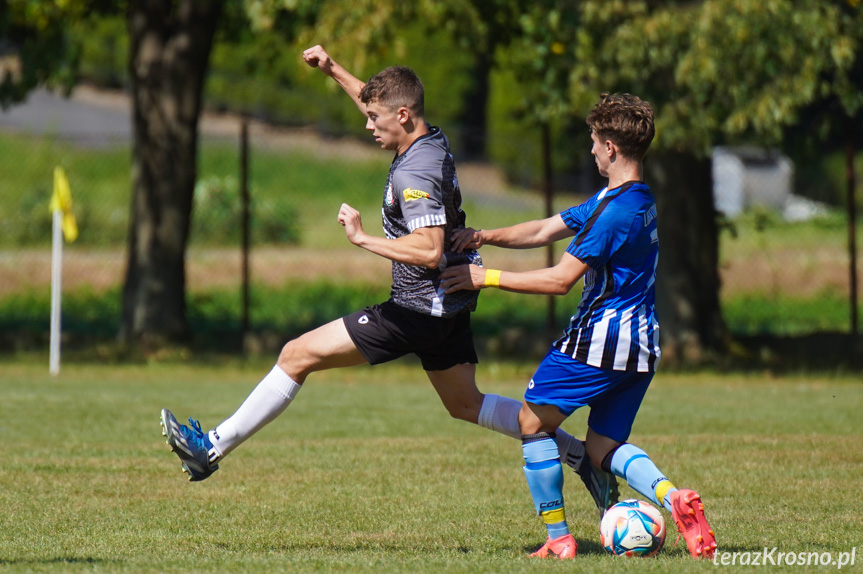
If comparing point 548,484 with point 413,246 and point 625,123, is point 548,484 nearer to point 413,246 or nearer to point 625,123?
point 413,246

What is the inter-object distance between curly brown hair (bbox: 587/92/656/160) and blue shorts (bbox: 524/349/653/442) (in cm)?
90

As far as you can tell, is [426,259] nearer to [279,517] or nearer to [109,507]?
[279,517]

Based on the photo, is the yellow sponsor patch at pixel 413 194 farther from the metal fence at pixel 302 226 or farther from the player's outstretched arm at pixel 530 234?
the metal fence at pixel 302 226

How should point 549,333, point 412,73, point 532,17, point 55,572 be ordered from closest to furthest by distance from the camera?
point 55,572 < point 412,73 < point 532,17 < point 549,333

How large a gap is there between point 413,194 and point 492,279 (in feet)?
1.62

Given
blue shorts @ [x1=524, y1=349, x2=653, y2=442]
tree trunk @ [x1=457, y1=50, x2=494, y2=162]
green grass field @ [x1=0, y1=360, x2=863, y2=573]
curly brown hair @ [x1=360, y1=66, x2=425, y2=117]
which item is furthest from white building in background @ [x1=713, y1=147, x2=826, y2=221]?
curly brown hair @ [x1=360, y1=66, x2=425, y2=117]

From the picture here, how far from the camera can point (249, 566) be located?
4.47 m

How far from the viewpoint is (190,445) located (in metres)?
5.03

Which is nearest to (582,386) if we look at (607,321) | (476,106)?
(607,321)

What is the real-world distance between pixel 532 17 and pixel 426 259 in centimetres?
730

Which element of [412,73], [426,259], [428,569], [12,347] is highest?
[412,73]

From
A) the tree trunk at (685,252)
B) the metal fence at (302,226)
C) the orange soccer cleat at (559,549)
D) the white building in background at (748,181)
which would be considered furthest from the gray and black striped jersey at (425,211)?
the white building in background at (748,181)

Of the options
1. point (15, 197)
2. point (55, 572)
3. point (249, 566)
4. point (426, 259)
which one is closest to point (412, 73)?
point (426, 259)

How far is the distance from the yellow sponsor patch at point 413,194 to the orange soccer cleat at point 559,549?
60.4 inches
